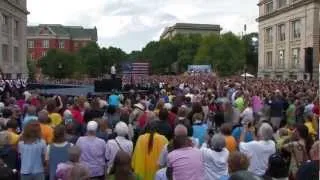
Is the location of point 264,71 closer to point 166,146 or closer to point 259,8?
point 259,8

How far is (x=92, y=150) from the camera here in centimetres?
917

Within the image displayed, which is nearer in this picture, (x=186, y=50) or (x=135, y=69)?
(x=135, y=69)

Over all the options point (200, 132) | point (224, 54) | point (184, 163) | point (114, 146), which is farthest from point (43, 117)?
point (224, 54)

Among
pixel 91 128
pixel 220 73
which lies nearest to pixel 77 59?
pixel 220 73

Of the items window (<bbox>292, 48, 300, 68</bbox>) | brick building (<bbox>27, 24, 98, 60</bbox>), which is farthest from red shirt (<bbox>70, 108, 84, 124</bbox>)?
brick building (<bbox>27, 24, 98, 60</bbox>)

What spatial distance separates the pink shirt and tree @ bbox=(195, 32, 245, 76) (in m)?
87.2

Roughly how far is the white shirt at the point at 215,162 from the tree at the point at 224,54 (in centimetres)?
8682

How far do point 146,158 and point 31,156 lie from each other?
5.59 ft

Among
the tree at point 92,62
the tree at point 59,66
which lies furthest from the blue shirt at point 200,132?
the tree at point 92,62

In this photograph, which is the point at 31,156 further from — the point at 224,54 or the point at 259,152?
the point at 224,54

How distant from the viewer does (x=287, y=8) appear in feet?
283

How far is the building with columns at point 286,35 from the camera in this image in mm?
76688

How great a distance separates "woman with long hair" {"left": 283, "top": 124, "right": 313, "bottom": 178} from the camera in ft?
26.3

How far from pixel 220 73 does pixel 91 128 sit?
87256 millimetres
